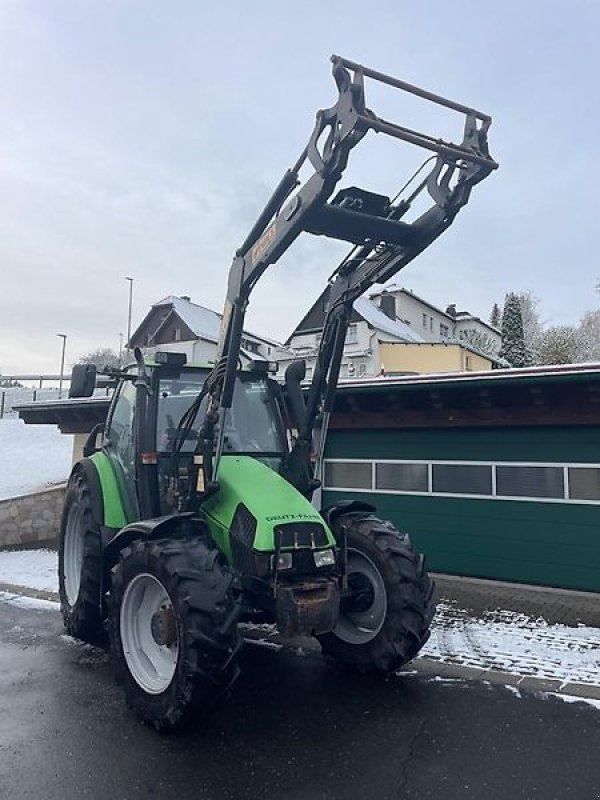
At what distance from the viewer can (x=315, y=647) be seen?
6070 mm

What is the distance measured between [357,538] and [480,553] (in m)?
4.92

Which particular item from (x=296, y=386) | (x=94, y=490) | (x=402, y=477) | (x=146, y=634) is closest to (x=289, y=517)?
(x=146, y=634)

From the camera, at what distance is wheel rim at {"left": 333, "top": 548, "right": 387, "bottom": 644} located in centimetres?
517

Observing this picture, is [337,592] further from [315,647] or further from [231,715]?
[315,647]

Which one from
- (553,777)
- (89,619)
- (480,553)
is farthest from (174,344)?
(553,777)

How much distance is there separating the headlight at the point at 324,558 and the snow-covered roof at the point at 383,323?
1236 inches

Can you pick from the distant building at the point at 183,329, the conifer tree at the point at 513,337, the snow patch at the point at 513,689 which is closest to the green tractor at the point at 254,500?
the snow patch at the point at 513,689

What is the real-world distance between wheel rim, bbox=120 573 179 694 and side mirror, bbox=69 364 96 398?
1.88m

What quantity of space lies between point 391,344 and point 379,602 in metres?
30.9

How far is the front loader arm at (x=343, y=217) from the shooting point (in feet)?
13.5

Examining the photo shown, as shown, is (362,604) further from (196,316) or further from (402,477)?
(196,316)

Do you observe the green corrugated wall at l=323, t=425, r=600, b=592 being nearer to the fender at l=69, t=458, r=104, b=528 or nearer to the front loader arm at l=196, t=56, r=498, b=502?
the front loader arm at l=196, t=56, r=498, b=502

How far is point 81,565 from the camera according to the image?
19.2ft

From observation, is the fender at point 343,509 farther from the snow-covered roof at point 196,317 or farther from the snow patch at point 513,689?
the snow-covered roof at point 196,317
